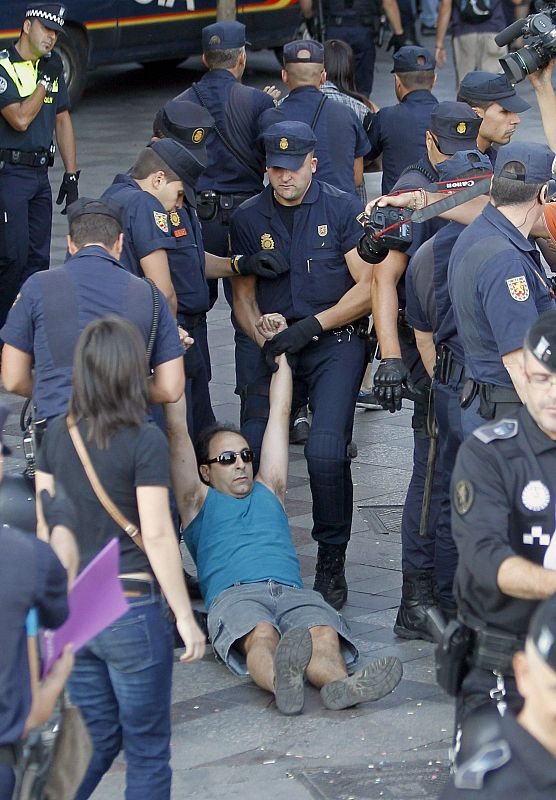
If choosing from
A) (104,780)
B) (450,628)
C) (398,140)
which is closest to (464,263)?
(450,628)

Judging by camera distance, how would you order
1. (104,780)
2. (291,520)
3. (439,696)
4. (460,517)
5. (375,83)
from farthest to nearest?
(375,83) < (291,520) < (439,696) < (104,780) < (460,517)

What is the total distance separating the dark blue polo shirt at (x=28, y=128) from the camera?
8.99 m

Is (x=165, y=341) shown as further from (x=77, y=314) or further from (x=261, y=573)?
(x=261, y=573)

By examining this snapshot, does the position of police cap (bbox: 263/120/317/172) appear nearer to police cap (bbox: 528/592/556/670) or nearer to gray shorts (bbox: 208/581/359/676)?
gray shorts (bbox: 208/581/359/676)

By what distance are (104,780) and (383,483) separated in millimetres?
3330

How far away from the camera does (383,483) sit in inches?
301

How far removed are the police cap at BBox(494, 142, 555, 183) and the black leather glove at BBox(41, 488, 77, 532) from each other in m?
1.75

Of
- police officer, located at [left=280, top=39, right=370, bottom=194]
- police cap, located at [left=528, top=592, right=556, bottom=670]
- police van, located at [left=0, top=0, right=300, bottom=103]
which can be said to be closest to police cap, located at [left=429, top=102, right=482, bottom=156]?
police officer, located at [left=280, top=39, right=370, bottom=194]

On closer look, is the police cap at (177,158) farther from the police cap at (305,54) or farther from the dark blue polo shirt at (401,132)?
the dark blue polo shirt at (401,132)

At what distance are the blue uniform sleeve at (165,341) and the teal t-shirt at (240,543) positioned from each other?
1.09m

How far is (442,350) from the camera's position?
17.8 feet

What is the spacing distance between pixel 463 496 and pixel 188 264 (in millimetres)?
3009

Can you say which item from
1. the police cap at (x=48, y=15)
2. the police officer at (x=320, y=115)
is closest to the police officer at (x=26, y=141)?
the police cap at (x=48, y=15)

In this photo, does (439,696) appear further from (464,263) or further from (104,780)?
(464,263)
